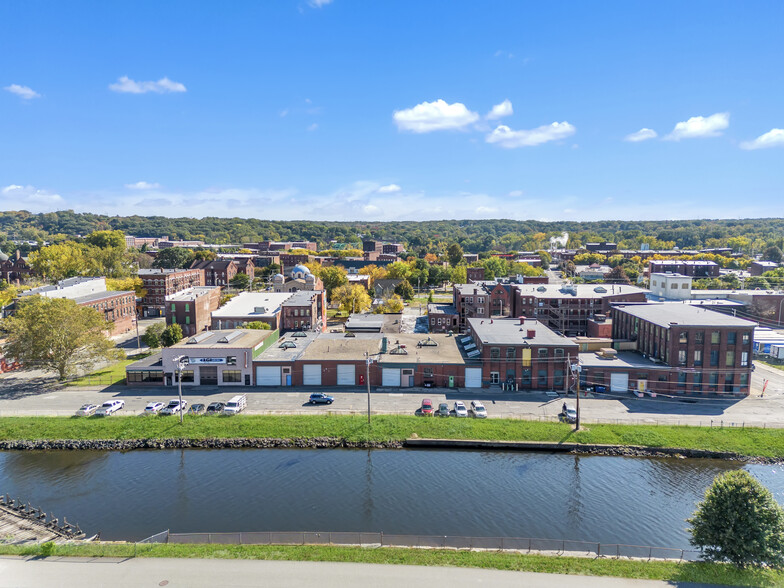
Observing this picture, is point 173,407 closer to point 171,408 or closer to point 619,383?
point 171,408

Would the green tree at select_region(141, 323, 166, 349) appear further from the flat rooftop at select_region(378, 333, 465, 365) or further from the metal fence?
the metal fence

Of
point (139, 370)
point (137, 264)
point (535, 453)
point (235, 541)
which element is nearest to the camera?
point (235, 541)

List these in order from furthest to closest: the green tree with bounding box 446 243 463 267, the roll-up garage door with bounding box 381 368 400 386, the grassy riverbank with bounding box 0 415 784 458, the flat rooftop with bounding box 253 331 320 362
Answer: the green tree with bounding box 446 243 463 267
the flat rooftop with bounding box 253 331 320 362
the roll-up garage door with bounding box 381 368 400 386
the grassy riverbank with bounding box 0 415 784 458

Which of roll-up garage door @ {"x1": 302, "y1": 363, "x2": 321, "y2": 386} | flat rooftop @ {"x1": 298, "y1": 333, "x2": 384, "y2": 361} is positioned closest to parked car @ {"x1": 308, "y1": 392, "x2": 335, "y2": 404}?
roll-up garage door @ {"x1": 302, "y1": 363, "x2": 321, "y2": 386}

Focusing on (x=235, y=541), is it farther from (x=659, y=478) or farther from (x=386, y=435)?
(x=659, y=478)

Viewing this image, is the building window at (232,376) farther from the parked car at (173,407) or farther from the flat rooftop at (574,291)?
the flat rooftop at (574,291)

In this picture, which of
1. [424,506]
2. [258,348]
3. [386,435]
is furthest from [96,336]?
[424,506]
